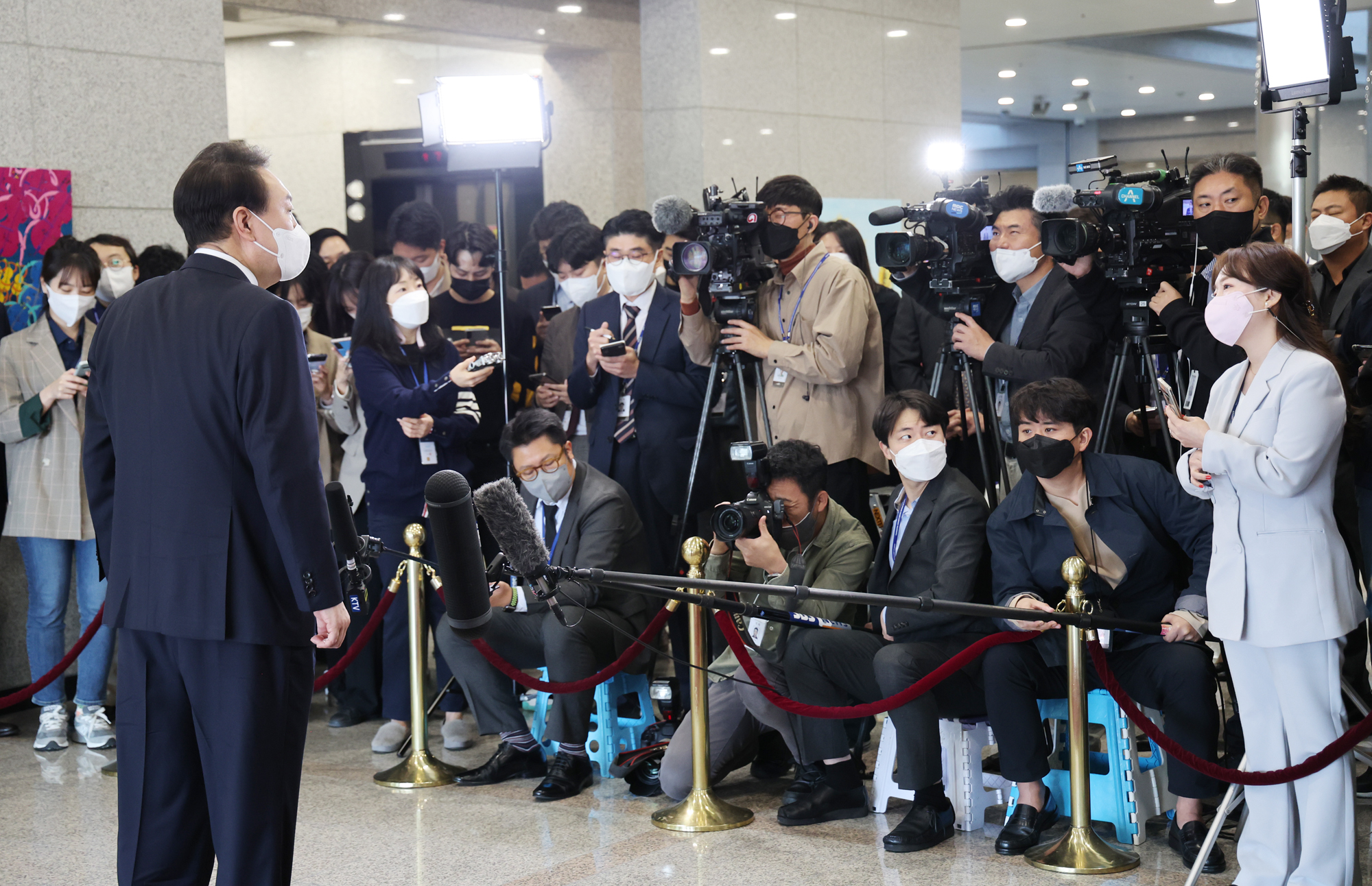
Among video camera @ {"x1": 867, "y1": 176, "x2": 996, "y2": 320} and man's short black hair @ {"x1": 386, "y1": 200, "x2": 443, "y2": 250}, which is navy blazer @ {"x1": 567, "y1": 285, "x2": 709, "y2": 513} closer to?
video camera @ {"x1": 867, "y1": 176, "x2": 996, "y2": 320}

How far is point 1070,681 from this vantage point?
339 cm

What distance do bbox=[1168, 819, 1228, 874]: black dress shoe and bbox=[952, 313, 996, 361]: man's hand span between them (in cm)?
149

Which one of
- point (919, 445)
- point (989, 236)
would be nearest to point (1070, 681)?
point (919, 445)

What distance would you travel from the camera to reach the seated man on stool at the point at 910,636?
3684 mm

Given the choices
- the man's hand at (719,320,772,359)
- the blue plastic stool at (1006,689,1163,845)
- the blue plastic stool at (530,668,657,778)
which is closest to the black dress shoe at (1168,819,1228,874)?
the blue plastic stool at (1006,689,1163,845)

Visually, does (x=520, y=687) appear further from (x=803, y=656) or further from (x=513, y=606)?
(x=803, y=656)

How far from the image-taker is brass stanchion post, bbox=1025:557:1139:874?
3.36 metres

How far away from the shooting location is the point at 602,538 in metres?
4.34

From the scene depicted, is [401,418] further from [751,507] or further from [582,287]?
[751,507]

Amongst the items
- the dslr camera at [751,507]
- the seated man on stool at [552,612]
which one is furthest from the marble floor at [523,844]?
the dslr camera at [751,507]

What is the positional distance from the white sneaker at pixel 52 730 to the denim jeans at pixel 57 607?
4 cm

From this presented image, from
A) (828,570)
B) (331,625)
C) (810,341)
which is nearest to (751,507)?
(828,570)

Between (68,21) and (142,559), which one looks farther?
(68,21)

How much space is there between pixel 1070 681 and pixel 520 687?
2178mm
